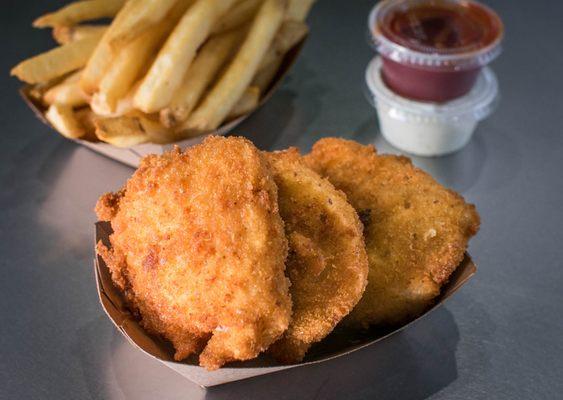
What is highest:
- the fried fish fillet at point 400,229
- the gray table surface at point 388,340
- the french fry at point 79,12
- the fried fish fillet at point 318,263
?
the french fry at point 79,12

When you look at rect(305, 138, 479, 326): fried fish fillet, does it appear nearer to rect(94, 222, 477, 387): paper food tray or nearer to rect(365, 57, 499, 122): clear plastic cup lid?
rect(94, 222, 477, 387): paper food tray

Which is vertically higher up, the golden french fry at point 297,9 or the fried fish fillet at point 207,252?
the fried fish fillet at point 207,252

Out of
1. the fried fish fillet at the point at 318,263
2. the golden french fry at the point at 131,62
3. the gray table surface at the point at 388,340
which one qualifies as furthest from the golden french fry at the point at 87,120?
the fried fish fillet at the point at 318,263

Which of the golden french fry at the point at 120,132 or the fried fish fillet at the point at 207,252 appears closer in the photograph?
the fried fish fillet at the point at 207,252

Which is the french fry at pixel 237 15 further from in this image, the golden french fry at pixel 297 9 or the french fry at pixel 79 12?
the french fry at pixel 79 12

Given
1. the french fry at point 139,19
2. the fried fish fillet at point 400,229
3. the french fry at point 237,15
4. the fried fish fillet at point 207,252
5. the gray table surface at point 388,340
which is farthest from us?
the french fry at point 237,15

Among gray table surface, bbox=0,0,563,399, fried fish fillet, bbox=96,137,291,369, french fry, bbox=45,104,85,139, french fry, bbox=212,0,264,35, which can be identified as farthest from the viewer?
french fry, bbox=212,0,264,35

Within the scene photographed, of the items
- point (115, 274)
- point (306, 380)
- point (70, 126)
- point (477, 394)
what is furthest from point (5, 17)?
point (477, 394)

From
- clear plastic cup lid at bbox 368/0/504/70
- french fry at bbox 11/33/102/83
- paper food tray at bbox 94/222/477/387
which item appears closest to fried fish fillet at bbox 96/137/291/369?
paper food tray at bbox 94/222/477/387
